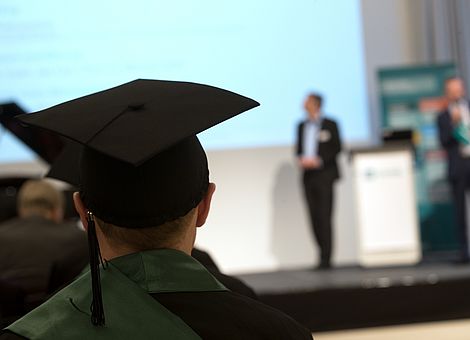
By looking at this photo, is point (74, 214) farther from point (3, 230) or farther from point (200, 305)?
point (200, 305)

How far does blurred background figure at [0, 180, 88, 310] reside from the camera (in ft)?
8.20

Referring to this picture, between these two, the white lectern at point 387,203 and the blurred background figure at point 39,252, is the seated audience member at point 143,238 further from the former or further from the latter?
the white lectern at point 387,203

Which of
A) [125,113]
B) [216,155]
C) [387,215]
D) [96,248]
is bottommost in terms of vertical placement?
[387,215]

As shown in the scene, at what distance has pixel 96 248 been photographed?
105 centimetres

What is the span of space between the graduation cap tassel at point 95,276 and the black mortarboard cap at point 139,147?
0.02 meters

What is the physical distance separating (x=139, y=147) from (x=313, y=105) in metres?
5.13

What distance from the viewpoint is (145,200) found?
105 centimetres

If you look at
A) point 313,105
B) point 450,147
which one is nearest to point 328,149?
point 313,105

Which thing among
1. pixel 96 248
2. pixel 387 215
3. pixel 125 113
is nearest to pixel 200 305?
pixel 96 248

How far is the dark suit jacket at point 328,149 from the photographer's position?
613 centimetres

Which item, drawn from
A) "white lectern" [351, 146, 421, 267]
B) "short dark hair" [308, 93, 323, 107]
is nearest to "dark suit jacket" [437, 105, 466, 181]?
"white lectern" [351, 146, 421, 267]

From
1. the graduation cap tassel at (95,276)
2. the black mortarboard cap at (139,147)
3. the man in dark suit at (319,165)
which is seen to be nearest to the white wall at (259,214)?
the man in dark suit at (319,165)

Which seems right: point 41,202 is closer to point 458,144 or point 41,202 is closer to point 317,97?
point 317,97

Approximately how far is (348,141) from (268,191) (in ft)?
3.19
